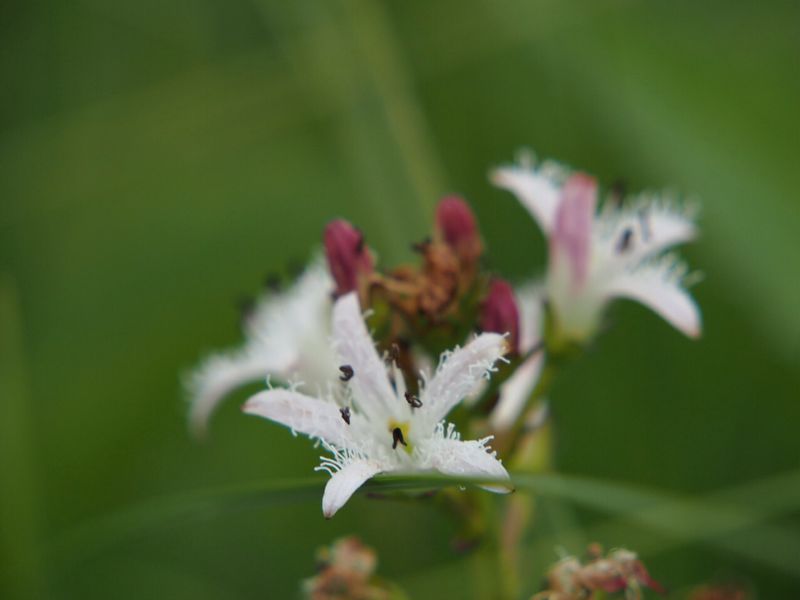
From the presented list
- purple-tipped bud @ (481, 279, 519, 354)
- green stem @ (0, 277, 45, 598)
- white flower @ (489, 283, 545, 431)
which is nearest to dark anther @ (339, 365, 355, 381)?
purple-tipped bud @ (481, 279, 519, 354)

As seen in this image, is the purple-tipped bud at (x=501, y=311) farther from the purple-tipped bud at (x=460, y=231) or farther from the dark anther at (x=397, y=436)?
the dark anther at (x=397, y=436)

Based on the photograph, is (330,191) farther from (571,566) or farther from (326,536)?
(571,566)

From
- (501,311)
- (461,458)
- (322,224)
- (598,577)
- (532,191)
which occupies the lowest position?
(598,577)

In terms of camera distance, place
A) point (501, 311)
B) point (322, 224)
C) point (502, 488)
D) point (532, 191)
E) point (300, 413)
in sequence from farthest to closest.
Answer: point (322, 224), point (532, 191), point (501, 311), point (300, 413), point (502, 488)

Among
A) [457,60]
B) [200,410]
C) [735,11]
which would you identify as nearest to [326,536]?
[200,410]

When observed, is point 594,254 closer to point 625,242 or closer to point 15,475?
→ point 625,242

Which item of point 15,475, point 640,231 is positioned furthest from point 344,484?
point 15,475

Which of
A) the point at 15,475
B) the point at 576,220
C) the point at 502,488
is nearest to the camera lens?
the point at 502,488

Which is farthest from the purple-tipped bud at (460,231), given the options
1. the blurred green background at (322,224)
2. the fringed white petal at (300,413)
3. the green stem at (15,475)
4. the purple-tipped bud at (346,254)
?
the green stem at (15,475)
